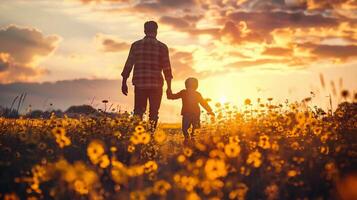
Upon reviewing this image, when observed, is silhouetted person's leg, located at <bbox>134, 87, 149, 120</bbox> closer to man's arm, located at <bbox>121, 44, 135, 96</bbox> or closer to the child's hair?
man's arm, located at <bbox>121, 44, 135, 96</bbox>

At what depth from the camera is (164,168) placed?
30.9 feet

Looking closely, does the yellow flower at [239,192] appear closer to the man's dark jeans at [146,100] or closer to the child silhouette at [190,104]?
the man's dark jeans at [146,100]

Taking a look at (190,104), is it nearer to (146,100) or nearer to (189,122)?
(189,122)

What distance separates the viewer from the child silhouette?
14.2 meters

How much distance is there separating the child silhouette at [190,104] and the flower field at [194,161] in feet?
7.39

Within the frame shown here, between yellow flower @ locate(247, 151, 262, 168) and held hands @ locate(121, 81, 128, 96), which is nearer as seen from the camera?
yellow flower @ locate(247, 151, 262, 168)

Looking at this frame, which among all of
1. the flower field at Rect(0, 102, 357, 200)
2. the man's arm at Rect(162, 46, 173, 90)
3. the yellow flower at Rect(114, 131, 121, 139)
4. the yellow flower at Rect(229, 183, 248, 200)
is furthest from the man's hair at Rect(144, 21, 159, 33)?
the yellow flower at Rect(229, 183, 248, 200)

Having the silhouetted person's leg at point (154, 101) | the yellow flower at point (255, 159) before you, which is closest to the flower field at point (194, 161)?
the yellow flower at point (255, 159)

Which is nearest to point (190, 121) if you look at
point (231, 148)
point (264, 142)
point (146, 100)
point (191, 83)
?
point (191, 83)

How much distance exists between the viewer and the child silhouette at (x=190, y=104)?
14.2m

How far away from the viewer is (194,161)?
949cm

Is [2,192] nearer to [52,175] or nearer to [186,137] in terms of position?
[52,175]

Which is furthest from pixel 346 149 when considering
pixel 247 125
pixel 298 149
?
pixel 247 125

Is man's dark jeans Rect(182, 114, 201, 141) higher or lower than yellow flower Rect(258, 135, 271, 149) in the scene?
higher
